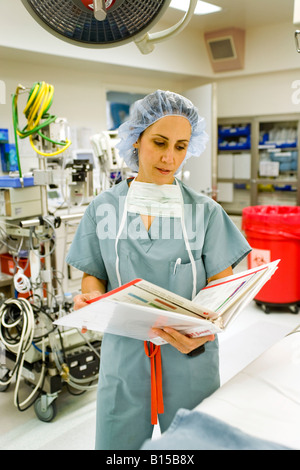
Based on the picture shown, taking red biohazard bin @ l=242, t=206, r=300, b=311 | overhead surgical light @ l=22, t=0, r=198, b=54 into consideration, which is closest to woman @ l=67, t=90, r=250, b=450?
overhead surgical light @ l=22, t=0, r=198, b=54

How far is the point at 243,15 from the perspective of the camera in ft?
15.1

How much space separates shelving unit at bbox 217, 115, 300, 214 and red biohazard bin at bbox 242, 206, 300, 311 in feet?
6.32

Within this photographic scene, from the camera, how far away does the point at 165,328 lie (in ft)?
3.43

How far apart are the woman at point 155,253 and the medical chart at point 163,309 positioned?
0.18 metres

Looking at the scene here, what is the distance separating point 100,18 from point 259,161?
5056 mm

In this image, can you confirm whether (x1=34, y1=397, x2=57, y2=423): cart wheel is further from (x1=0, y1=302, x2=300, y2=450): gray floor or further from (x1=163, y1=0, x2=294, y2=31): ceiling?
(x1=163, y1=0, x2=294, y2=31): ceiling

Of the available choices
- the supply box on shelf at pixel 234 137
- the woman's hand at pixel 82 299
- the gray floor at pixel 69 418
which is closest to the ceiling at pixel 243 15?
the supply box on shelf at pixel 234 137

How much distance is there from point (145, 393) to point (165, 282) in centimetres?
34

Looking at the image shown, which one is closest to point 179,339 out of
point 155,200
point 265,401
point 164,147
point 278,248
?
point 265,401

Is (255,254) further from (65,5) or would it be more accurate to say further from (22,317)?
(65,5)

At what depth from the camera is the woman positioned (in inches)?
49.7

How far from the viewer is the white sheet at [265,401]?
37.9 inches

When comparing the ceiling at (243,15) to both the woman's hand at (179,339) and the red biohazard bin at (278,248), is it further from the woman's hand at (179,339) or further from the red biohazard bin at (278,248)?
the woman's hand at (179,339)
